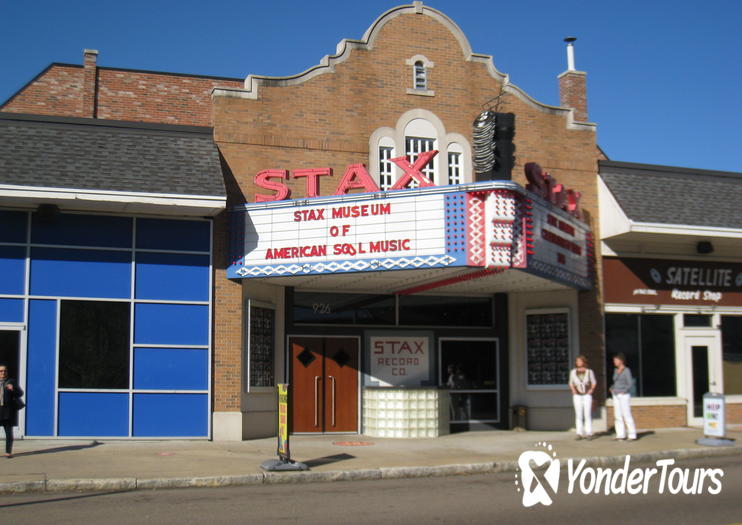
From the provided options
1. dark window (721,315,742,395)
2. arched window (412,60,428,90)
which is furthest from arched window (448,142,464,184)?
dark window (721,315,742,395)

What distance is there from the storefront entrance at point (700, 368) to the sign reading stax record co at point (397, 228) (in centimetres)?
524

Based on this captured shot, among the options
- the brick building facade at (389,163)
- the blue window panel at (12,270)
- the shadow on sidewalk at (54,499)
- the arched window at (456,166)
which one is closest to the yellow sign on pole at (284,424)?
the shadow on sidewalk at (54,499)

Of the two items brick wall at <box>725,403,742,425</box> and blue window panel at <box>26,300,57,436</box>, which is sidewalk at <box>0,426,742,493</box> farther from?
brick wall at <box>725,403,742,425</box>

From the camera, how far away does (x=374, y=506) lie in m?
10.4

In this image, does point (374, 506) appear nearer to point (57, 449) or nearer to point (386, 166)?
point (57, 449)

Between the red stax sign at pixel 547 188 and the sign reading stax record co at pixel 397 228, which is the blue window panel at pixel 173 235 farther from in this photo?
the red stax sign at pixel 547 188

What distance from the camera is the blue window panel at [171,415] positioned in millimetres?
16859

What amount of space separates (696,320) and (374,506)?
14.1m

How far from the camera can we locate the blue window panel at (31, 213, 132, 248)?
16.7 meters

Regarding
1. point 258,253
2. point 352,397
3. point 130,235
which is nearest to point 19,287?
point 130,235

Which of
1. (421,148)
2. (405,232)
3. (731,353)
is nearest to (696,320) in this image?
(731,353)

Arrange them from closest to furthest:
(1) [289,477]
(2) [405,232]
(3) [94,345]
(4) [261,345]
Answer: (1) [289,477] → (2) [405,232] → (3) [94,345] → (4) [261,345]

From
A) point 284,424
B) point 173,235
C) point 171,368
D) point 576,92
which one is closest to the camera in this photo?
point 284,424

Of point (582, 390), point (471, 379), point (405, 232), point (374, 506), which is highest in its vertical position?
point (405, 232)
